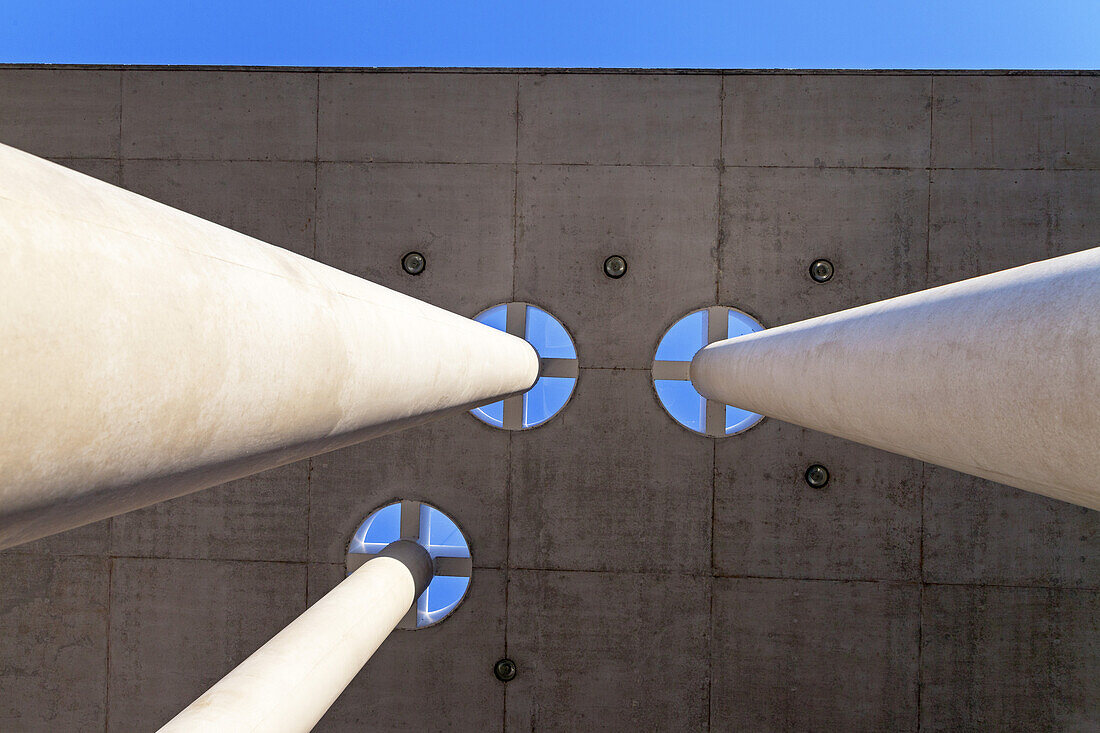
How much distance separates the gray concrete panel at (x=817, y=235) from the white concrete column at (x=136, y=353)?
13.3 m

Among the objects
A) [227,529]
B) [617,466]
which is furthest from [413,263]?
[227,529]

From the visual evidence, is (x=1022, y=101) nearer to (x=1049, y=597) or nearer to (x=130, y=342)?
(x=1049, y=597)

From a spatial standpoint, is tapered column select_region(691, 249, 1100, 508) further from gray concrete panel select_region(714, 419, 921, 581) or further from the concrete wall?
the concrete wall

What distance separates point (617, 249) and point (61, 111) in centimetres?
1395

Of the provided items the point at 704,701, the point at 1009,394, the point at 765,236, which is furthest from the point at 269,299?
the point at 704,701

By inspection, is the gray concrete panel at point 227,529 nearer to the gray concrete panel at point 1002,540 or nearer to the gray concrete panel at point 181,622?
the gray concrete panel at point 181,622

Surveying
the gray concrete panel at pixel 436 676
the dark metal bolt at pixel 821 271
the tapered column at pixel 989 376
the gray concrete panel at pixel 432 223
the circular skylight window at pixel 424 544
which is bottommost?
the gray concrete panel at pixel 436 676

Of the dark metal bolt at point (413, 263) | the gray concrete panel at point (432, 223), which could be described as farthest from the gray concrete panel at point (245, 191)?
the dark metal bolt at point (413, 263)

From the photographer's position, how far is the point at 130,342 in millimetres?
2168

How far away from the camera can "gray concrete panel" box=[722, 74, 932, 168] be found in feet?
50.9

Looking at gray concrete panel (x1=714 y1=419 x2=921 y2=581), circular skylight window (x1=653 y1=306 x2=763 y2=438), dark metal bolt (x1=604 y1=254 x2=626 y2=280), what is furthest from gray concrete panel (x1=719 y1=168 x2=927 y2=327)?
gray concrete panel (x1=714 y1=419 x2=921 y2=581)

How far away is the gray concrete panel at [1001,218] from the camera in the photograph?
1545cm

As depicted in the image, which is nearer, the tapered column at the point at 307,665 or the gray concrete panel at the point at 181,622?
the tapered column at the point at 307,665

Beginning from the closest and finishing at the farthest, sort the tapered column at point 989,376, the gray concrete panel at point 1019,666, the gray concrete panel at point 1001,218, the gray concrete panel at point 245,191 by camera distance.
→ the tapered column at point 989,376, the gray concrete panel at point 1019,666, the gray concrete panel at point 1001,218, the gray concrete panel at point 245,191
